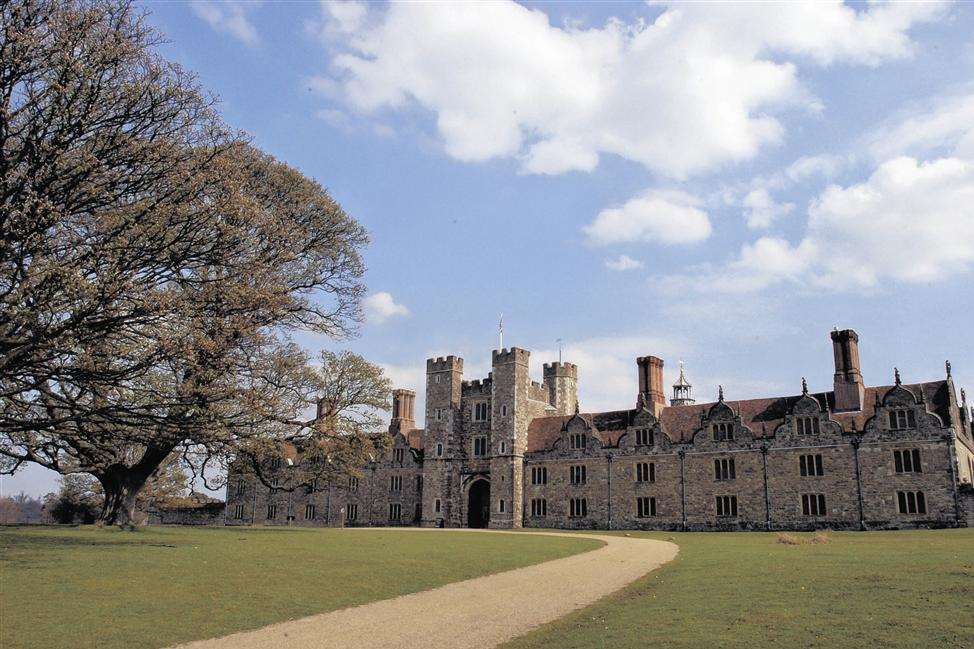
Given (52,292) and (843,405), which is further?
(843,405)

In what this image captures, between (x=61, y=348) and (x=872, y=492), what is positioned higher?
(x=61, y=348)

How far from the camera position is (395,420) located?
72.5 metres

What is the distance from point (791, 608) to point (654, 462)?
3915 centimetres

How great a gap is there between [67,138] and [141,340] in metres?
5.58

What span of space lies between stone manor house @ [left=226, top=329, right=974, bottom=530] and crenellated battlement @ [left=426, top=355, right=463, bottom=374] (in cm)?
13

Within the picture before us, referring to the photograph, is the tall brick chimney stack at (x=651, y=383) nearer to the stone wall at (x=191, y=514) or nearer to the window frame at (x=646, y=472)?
the window frame at (x=646, y=472)

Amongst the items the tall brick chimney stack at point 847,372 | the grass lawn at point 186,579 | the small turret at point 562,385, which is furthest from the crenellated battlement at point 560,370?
the grass lawn at point 186,579

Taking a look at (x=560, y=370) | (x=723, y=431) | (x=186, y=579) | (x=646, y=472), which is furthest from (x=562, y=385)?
(x=186, y=579)

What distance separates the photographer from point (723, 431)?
50219 millimetres

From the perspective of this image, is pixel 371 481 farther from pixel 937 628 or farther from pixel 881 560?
pixel 937 628

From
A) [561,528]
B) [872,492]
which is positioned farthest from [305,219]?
[872,492]

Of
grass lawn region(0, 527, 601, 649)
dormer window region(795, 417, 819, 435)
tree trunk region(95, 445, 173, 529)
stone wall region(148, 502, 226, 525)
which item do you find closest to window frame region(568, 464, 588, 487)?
dormer window region(795, 417, 819, 435)

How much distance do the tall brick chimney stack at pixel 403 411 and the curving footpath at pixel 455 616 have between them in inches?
1963

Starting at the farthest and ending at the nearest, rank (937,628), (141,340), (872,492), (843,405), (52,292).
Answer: (843,405), (872,492), (141,340), (52,292), (937,628)
